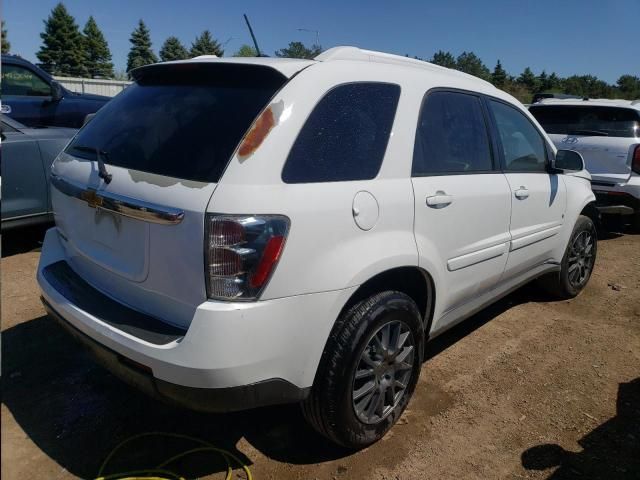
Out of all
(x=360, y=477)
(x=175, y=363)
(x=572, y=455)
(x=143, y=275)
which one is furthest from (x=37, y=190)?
(x=572, y=455)

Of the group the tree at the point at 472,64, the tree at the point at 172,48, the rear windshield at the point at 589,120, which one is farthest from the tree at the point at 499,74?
the rear windshield at the point at 589,120

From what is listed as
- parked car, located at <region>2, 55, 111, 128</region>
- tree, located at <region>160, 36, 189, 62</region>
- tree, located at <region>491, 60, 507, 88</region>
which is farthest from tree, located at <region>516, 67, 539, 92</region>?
parked car, located at <region>2, 55, 111, 128</region>

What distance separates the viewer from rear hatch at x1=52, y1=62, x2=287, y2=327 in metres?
1.97

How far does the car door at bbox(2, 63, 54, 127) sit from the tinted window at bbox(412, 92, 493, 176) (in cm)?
606

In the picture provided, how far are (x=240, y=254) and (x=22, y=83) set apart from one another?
695 cm

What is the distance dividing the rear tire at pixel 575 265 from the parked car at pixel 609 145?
7.19 ft

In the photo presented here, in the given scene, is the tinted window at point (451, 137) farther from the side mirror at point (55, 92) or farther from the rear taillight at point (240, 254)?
the side mirror at point (55, 92)

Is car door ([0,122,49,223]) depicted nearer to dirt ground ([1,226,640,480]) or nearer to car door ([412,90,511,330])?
dirt ground ([1,226,640,480])

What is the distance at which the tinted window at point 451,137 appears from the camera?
2707 millimetres

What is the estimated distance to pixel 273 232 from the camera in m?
1.94

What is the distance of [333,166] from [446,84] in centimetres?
116

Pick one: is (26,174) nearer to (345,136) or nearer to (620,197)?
(345,136)

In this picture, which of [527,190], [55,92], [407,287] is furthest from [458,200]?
[55,92]

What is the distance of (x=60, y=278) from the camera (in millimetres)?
2535
